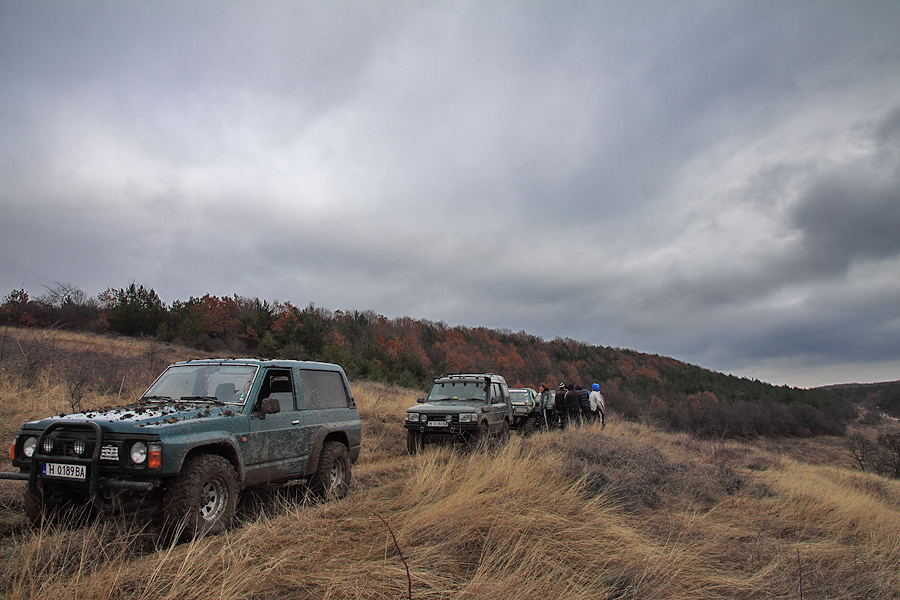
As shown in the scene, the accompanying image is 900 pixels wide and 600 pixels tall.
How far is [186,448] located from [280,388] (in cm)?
181

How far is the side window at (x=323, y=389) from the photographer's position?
677cm

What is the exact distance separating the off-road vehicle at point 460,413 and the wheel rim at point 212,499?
556 cm

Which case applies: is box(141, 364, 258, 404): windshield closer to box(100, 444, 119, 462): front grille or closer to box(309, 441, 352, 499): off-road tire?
box(100, 444, 119, 462): front grille

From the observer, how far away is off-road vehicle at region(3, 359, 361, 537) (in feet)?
14.2

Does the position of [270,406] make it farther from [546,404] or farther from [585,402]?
[546,404]

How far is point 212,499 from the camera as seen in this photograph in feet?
15.9

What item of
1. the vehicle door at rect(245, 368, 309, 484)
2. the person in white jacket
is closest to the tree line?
the person in white jacket

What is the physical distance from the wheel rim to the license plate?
1.00m

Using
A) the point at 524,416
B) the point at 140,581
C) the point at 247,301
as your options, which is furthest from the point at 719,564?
the point at 247,301

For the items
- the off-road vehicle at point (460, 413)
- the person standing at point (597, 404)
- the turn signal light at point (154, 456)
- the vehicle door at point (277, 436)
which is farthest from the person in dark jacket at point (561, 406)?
→ the turn signal light at point (154, 456)

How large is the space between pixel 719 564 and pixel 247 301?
238 ft

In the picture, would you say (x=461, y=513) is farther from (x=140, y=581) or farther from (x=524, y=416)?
(x=524, y=416)

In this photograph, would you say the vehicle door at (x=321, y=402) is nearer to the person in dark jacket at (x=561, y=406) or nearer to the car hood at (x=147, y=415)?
the car hood at (x=147, y=415)

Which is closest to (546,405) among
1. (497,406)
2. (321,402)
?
(497,406)
